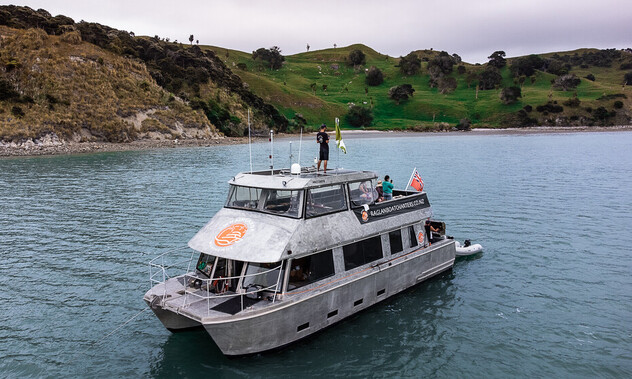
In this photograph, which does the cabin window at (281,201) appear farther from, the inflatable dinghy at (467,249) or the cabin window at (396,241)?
the inflatable dinghy at (467,249)

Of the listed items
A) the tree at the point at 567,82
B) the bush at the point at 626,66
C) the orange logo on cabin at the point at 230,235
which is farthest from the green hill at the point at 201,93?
the orange logo on cabin at the point at 230,235

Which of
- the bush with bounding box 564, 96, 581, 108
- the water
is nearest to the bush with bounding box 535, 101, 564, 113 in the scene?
the bush with bounding box 564, 96, 581, 108

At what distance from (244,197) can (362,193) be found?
4.40m

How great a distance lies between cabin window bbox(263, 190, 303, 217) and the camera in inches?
520

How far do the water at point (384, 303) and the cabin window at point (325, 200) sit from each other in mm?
3842

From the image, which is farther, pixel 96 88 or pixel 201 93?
pixel 201 93

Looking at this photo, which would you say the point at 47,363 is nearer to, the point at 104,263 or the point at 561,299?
the point at 104,263

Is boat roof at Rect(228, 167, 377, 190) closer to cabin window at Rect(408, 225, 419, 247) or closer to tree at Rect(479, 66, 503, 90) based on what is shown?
cabin window at Rect(408, 225, 419, 247)

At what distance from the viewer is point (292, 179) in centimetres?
1357

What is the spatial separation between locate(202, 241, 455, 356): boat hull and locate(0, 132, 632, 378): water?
0.53 metres

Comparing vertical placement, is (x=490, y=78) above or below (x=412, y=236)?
above

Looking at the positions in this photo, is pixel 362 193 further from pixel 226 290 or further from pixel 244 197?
pixel 226 290

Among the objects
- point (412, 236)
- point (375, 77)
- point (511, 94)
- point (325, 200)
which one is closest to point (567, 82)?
point (511, 94)

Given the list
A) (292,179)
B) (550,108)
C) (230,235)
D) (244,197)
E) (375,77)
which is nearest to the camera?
(230,235)
